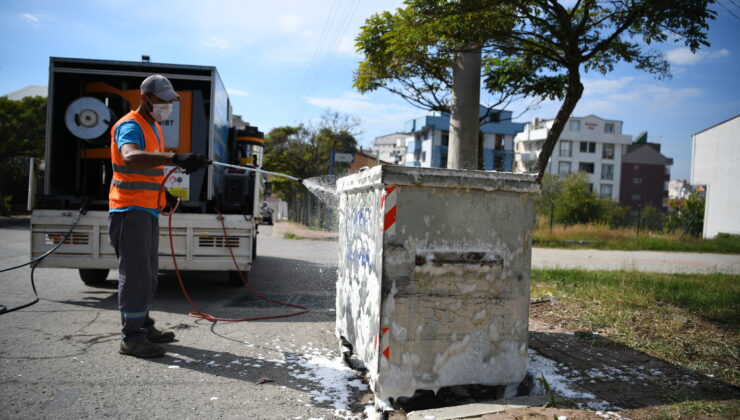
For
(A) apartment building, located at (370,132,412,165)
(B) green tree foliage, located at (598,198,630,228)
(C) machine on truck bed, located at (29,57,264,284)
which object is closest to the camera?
(C) machine on truck bed, located at (29,57,264,284)

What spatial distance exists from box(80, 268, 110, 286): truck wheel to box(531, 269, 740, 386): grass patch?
568cm

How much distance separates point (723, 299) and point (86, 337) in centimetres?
699

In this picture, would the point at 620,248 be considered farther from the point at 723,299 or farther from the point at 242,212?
the point at 242,212

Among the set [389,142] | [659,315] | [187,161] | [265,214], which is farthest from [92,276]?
[389,142]

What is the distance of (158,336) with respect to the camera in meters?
4.04

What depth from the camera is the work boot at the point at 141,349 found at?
3.66m

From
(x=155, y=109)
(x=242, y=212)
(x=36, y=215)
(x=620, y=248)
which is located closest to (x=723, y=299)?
(x=242, y=212)

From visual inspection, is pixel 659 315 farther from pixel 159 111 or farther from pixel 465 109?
pixel 159 111

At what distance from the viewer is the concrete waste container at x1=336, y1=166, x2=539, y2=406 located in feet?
8.96

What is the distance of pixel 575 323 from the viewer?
189 inches

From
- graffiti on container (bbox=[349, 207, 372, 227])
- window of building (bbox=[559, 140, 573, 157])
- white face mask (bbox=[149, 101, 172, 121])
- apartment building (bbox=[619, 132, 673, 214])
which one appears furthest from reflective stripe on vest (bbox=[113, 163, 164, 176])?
apartment building (bbox=[619, 132, 673, 214])

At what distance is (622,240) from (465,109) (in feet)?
50.5

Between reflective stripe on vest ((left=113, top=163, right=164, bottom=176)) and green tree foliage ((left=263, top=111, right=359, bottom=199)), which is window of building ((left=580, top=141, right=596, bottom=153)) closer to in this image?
green tree foliage ((left=263, top=111, right=359, bottom=199))

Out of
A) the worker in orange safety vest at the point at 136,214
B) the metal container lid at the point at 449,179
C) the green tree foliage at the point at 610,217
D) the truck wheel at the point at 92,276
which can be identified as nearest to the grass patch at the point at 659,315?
the metal container lid at the point at 449,179
